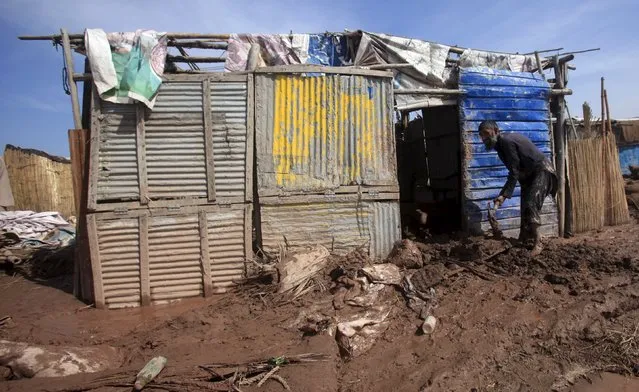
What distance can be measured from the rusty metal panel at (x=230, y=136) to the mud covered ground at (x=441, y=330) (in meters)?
1.32

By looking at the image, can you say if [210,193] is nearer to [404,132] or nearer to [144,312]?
[144,312]

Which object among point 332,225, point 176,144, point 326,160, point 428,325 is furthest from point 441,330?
point 176,144

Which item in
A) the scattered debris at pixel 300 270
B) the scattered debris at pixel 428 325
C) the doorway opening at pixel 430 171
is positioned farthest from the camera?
the doorway opening at pixel 430 171

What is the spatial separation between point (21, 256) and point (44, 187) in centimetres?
755

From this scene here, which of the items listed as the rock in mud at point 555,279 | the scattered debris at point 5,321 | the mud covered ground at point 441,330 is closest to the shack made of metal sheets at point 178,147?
the mud covered ground at point 441,330

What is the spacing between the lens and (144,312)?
4996 mm

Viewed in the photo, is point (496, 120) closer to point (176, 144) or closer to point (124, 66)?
point (176, 144)

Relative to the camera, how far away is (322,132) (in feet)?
18.3

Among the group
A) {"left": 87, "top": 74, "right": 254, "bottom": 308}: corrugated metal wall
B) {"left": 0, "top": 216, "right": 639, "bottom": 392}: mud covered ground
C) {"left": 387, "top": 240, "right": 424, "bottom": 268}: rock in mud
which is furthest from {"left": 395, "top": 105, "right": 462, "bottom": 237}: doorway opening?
{"left": 87, "top": 74, "right": 254, "bottom": 308}: corrugated metal wall

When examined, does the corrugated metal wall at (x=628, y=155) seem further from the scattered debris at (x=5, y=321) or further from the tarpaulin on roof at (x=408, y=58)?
the scattered debris at (x=5, y=321)

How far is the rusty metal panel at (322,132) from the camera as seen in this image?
5.42 m

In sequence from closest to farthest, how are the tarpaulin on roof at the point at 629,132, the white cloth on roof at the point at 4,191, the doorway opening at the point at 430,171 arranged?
the doorway opening at the point at 430,171 → the white cloth on roof at the point at 4,191 → the tarpaulin on roof at the point at 629,132

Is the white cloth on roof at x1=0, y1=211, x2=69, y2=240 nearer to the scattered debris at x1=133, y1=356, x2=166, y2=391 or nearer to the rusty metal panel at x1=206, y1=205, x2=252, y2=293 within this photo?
the rusty metal panel at x1=206, y1=205, x2=252, y2=293

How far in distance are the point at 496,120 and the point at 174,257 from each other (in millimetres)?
5221
